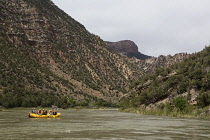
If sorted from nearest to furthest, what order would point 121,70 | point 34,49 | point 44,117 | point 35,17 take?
point 44,117
point 34,49
point 35,17
point 121,70

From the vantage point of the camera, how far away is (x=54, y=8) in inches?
7510

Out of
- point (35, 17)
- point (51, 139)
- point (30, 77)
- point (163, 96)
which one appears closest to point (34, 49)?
point (35, 17)

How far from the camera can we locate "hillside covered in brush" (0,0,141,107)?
11544cm

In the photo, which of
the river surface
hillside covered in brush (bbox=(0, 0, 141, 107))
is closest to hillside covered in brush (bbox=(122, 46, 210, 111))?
the river surface

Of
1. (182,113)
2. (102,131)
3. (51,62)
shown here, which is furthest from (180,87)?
(51,62)

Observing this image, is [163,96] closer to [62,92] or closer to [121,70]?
[62,92]

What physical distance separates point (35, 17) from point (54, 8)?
2805cm

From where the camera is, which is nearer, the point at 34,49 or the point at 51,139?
the point at 51,139

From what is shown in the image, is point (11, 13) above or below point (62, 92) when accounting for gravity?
above

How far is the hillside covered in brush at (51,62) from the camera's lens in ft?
379

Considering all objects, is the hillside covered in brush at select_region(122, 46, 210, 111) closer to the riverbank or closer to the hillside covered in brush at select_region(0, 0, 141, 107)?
the riverbank

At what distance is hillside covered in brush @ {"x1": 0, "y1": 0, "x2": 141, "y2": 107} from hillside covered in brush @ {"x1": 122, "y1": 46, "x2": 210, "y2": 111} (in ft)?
143

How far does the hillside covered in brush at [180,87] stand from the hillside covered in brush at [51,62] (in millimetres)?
43580

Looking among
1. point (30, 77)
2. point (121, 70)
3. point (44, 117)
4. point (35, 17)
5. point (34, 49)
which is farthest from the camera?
point (121, 70)
